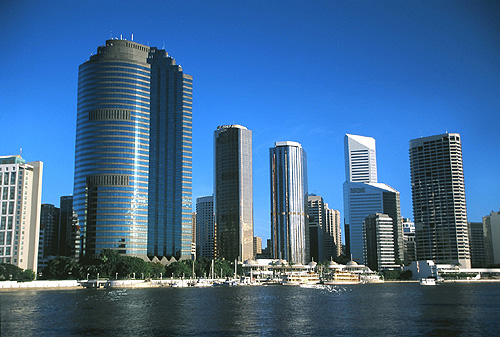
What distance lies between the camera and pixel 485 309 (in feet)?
470

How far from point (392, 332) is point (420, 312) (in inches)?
1661

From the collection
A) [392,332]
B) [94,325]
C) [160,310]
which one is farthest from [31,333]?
[392,332]

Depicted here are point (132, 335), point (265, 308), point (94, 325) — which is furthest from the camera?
point (265, 308)

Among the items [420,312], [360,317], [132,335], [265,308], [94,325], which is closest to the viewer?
[132,335]

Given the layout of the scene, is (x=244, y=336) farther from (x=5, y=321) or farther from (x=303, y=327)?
(x=5, y=321)

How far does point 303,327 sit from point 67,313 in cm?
5927

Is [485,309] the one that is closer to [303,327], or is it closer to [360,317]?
[360,317]

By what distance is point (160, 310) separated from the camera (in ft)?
463

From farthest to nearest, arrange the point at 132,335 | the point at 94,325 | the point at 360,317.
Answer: the point at 360,317 < the point at 94,325 < the point at 132,335

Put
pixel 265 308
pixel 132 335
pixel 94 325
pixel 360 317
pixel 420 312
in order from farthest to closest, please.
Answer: pixel 265 308 → pixel 420 312 → pixel 360 317 → pixel 94 325 → pixel 132 335

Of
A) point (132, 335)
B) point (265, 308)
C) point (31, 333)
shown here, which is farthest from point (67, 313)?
point (265, 308)

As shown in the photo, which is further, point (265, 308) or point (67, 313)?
point (265, 308)

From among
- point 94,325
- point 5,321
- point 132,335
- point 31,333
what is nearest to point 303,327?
point 132,335

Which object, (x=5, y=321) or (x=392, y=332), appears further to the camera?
(x=5, y=321)
